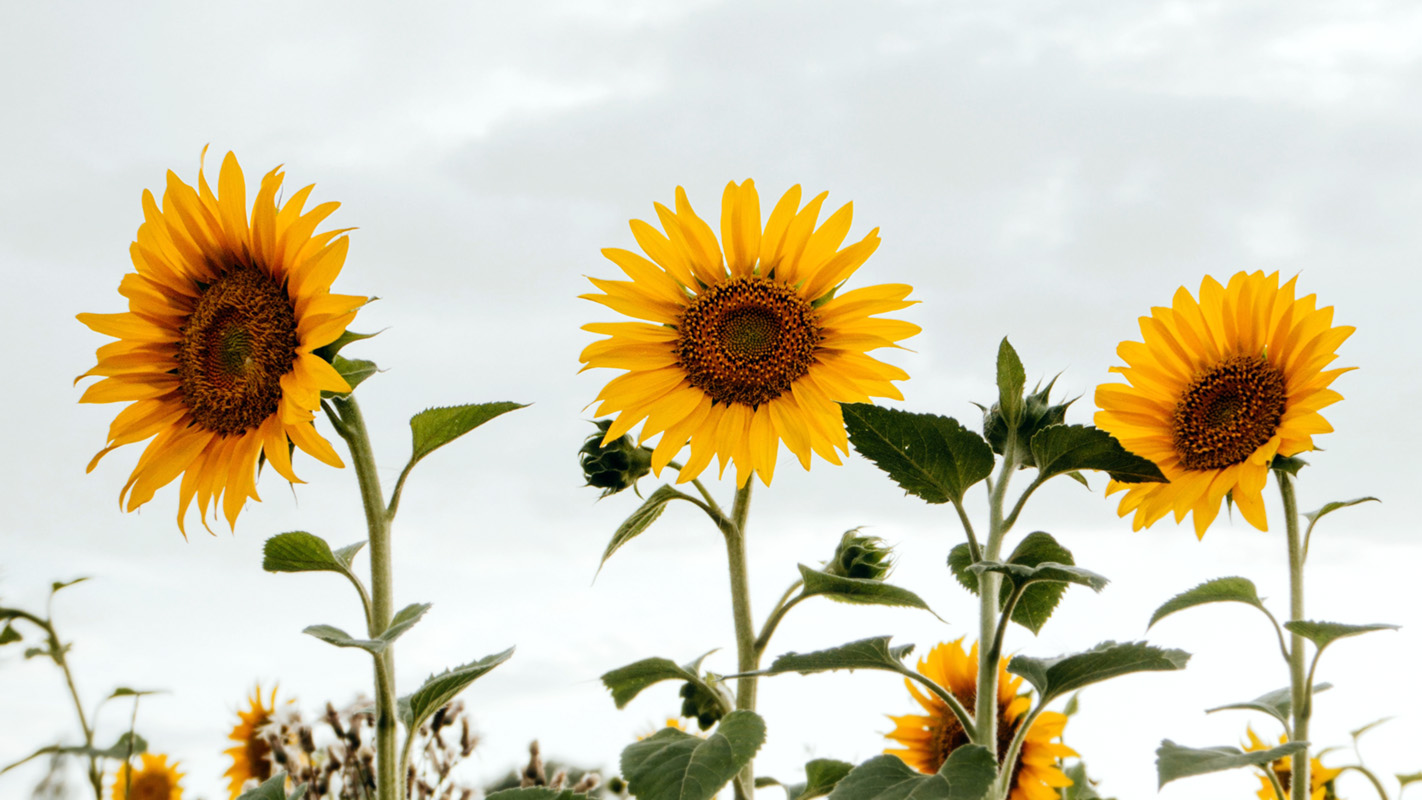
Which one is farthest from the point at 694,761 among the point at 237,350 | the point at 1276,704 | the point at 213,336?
the point at 1276,704

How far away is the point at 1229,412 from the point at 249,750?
2.92 meters

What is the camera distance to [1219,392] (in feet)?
7.09

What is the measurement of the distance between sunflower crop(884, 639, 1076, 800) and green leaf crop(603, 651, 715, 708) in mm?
993

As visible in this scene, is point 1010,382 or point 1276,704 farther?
point 1276,704

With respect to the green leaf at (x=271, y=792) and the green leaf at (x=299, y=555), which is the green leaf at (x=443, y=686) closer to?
the green leaf at (x=299, y=555)

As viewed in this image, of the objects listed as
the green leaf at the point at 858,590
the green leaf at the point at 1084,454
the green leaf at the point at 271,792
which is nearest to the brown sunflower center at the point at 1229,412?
the green leaf at the point at 1084,454

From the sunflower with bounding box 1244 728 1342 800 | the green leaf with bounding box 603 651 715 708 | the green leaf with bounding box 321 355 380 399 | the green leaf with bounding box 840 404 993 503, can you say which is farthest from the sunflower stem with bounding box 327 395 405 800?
the sunflower with bounding box 1244 728 1342 800

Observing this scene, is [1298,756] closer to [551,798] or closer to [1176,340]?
[1176,340]

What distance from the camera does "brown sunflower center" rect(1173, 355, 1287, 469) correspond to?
208 cm

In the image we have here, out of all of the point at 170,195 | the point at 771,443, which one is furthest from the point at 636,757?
the point at 170,195

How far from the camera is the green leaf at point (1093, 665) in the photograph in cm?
149

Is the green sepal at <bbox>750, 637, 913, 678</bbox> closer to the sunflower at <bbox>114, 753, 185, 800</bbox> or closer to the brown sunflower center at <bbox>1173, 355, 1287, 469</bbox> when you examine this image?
the brown sunflower center at <bbox>1173, 355, 1287, 469</bbox>

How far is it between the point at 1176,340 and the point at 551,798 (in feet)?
4.61

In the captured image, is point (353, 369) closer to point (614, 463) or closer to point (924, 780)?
point (614, 463)
